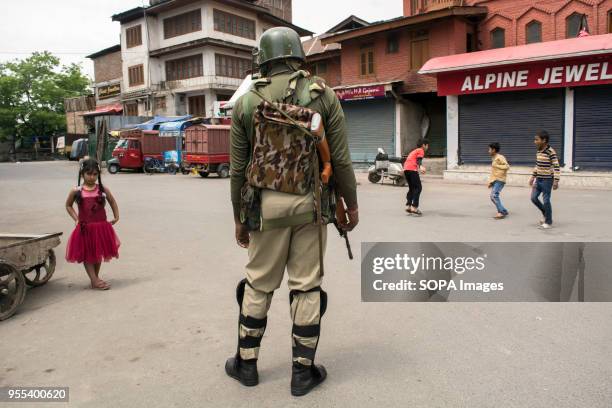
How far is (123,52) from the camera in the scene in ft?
140

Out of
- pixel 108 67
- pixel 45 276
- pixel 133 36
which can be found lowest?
→ pixel 45 276

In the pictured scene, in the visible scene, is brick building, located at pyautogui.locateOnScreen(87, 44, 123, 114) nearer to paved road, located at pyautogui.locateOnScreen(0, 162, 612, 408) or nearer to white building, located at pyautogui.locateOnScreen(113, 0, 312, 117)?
white building, located at pyautogui.locateOnScreen(113, 0, 312, 117)

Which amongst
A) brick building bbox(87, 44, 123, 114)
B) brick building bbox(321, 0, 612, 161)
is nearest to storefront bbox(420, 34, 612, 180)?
brick building bbox(321, 0, 612, 161)

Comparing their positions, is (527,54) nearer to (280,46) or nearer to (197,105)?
(280,46)

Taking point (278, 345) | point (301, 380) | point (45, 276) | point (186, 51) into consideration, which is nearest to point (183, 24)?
point (186, 51)

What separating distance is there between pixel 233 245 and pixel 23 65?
2196 inches

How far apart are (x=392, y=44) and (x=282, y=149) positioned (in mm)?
22413

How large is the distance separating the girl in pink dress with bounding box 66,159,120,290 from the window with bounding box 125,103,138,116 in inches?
1562

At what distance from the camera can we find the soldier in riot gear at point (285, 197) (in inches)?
117

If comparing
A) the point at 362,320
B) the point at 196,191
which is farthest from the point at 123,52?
the point at 362,320

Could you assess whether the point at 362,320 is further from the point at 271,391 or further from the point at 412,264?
the point at 412,264

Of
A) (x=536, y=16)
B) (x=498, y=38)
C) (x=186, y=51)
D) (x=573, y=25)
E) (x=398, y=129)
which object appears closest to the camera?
(x=573, y=25)

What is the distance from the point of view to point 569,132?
56.4ft

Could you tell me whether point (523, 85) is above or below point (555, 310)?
above
